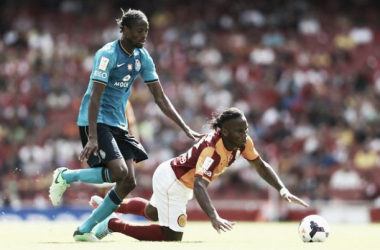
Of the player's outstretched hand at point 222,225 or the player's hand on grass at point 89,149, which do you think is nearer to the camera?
the player's outstretched hand at point 222,225

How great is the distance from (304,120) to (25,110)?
8131 millimetres

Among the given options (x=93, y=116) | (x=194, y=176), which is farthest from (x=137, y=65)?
(x=194, y=176)

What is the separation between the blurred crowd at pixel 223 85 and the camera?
67.4 feet

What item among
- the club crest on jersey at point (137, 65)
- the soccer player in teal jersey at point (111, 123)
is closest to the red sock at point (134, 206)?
the soccer player in teal jersey at point (111, 123)

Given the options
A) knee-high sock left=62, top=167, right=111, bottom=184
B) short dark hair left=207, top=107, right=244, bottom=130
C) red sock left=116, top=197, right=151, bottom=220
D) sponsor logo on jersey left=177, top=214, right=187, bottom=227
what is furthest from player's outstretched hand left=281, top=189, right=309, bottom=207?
knee-high sock left=62, top=167, right=111, bottom=184

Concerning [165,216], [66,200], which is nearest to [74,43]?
[66,200]

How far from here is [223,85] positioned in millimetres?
23250

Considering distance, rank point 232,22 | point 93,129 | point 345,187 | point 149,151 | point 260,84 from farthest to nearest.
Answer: point 232,22 → point 260,84 → point 149,151 → point 345,187 → point 93,129

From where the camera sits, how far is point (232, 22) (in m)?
26.0

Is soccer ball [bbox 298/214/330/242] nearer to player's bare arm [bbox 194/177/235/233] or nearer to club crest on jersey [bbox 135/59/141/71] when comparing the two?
player's bare arm [bbox 194/177/235/233]

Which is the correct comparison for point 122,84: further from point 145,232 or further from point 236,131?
point 145,232

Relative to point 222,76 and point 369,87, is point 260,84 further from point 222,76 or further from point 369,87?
point 369,87

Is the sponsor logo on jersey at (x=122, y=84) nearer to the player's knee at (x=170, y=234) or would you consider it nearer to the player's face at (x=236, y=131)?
the player's face at (x=236, y=131)

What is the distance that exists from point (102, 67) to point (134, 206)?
1863mm
